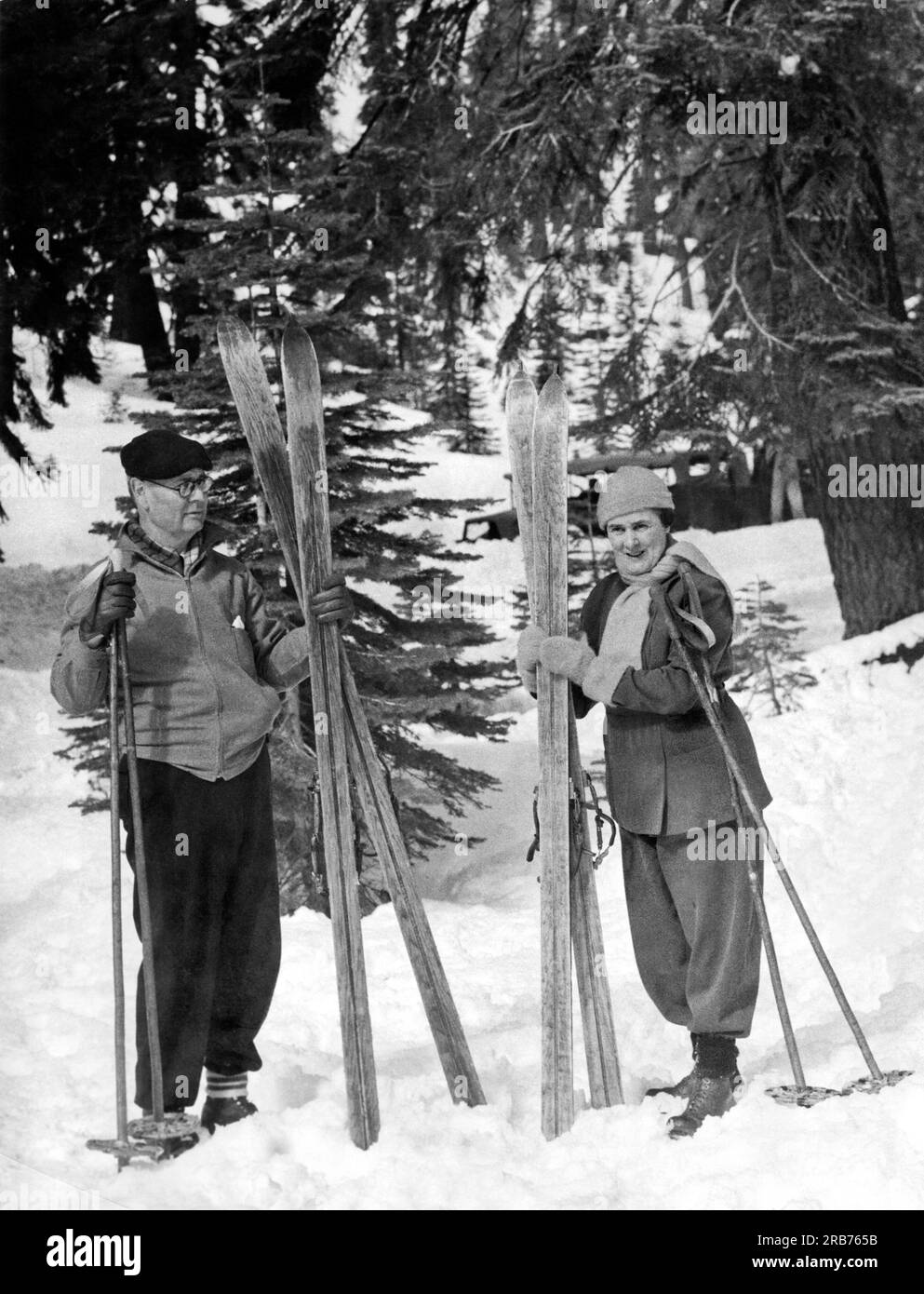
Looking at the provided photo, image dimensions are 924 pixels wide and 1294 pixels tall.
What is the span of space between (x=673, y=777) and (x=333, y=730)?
2.64ft

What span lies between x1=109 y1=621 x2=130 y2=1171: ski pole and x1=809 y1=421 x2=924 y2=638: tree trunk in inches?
211

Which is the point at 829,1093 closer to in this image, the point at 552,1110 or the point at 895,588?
the point at 552,1110

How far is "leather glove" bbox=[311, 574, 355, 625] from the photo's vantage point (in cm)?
306

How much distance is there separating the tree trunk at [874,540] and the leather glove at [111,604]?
17.6 feet

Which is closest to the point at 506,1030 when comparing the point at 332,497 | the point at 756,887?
the point at 756,887

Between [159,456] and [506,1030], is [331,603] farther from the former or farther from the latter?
[506,1030]

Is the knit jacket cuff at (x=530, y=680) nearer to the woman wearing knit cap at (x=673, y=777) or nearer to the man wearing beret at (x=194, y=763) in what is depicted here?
the woman wearing knit cap at (x=673, y=777)

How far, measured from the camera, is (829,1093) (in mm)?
2926

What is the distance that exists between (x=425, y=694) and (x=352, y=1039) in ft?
11.3

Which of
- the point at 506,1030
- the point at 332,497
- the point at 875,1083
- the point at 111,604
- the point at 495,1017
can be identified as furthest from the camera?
the point at 332,497

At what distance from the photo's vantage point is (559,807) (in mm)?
3162

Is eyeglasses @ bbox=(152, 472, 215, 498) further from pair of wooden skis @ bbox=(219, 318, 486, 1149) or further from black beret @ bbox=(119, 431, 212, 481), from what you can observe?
pair of wooden skis @ bbox=(219, 318, 486, 1149)

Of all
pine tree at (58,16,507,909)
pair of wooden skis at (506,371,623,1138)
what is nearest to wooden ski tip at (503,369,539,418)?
pair of wooden skis at (506,371,623,1138)
